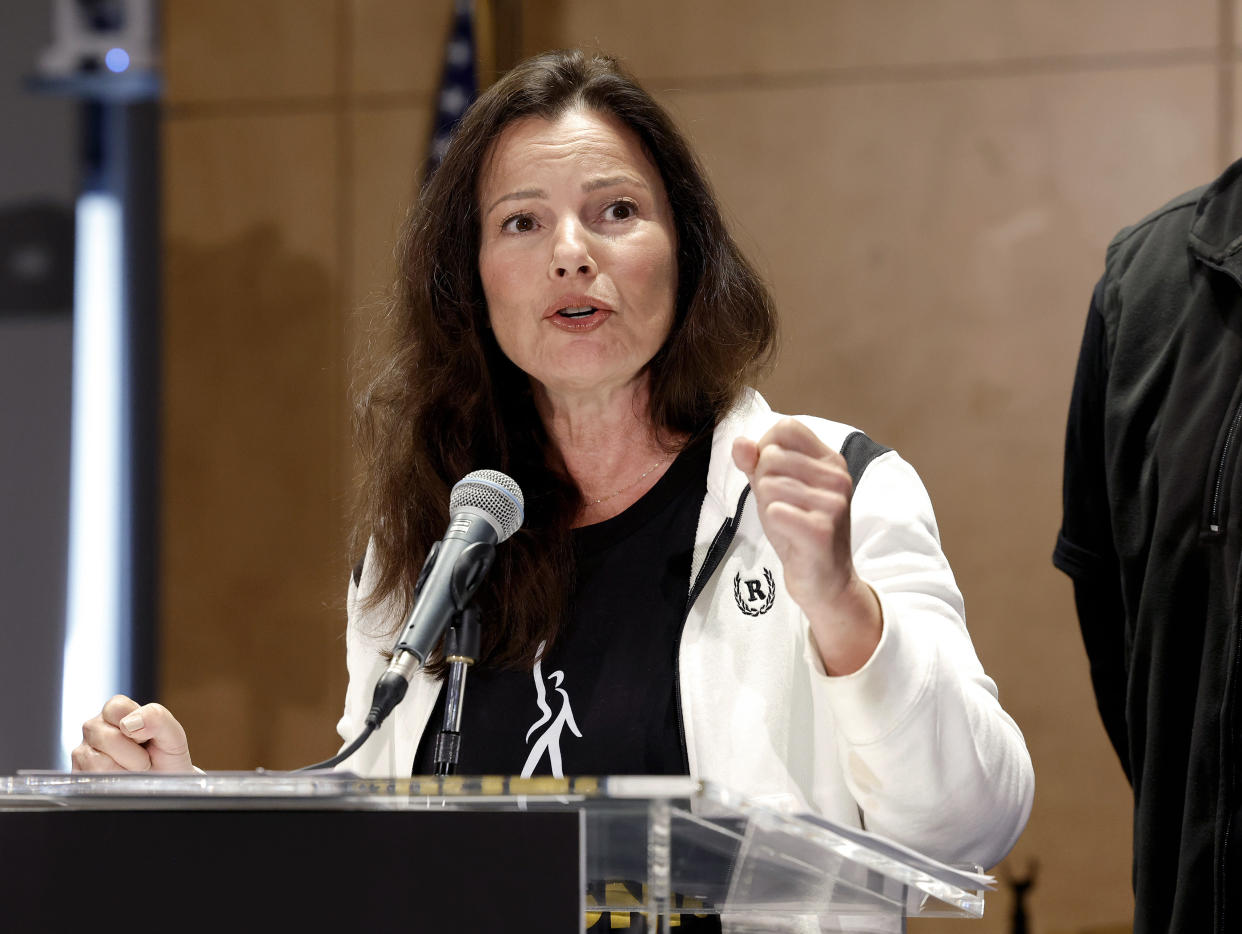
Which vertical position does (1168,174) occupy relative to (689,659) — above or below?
above

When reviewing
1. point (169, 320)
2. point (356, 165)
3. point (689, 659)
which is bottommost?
point (689, 659)

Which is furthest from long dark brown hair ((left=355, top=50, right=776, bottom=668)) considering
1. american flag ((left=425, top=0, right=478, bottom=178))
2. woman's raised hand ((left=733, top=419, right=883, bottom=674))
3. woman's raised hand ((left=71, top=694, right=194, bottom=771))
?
american flag ((left=425, top=0, right=478, bottom=178))

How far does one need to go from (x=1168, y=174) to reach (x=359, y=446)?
232 cm

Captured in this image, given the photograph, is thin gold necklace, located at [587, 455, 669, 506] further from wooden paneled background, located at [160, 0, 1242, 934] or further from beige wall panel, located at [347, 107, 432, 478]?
beige wall panel, located at [347, 107, 432, 478]

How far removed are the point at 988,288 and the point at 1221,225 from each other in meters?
1.77

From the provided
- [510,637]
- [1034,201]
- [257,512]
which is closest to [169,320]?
[257,512]

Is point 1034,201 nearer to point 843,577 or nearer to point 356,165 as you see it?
point 356,165

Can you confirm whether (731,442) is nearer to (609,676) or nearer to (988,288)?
(609,676)

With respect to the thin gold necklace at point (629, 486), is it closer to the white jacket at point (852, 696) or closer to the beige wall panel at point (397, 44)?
the white jacket at point (852, 696)

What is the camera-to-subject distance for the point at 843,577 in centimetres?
121

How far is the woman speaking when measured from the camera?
4.22 ft

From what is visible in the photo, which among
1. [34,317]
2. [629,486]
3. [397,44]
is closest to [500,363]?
[629,486]

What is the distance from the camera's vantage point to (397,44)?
401cm

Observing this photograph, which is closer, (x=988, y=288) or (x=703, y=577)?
(x=703, y=577)
